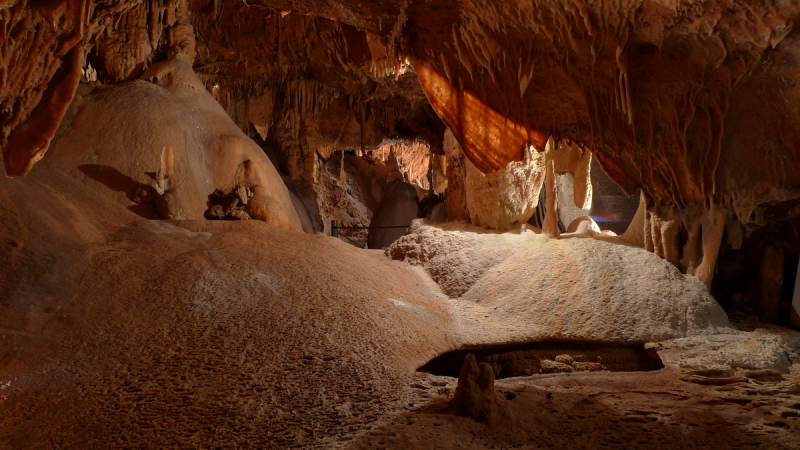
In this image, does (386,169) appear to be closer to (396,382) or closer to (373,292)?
(373,292)

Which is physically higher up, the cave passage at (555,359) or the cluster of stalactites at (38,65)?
the cluster of stalactites at (38,65)

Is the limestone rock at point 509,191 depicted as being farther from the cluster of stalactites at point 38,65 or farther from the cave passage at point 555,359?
the cluster of stalactites at point 38,65

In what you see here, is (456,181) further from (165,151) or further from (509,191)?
(165,151)

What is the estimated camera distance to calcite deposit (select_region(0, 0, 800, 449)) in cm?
319

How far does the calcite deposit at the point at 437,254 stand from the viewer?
3.19 m

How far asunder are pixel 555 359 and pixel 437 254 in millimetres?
2813

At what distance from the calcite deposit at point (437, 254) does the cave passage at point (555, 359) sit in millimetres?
36

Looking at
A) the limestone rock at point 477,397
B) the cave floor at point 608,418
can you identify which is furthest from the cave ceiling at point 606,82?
the limestone rock at point 477,397

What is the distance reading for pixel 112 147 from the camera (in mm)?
7301

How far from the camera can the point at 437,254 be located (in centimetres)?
822

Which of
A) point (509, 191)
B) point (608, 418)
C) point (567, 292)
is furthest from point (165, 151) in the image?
point (608, 418)

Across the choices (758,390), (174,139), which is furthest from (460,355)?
(174,139)

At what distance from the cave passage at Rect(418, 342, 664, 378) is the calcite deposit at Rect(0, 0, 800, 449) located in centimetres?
4

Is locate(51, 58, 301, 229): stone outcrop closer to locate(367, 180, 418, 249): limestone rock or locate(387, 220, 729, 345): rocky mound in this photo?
locate(387, 220, 729, 345): rocky mound
